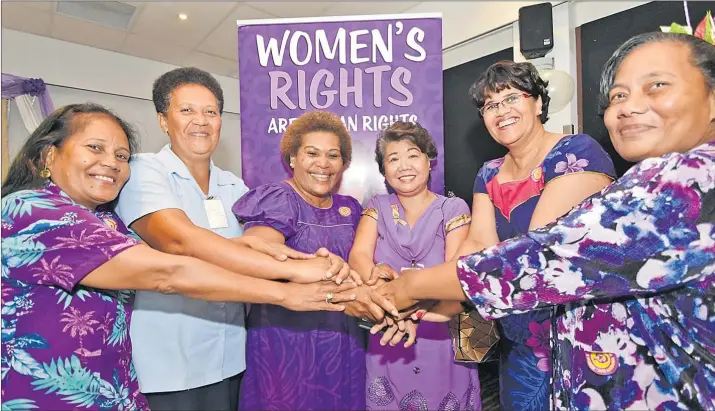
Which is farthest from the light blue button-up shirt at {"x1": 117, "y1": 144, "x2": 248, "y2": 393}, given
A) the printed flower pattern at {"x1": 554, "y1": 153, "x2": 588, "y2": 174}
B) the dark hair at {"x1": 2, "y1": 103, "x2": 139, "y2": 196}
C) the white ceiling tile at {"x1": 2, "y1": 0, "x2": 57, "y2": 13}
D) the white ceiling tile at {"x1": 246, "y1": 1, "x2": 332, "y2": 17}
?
the white ceiling tile at {"x1": 2, "y1": 0, "x2": 57, "y2": 13}

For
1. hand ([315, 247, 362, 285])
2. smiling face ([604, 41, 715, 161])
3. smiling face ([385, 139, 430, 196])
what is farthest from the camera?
smiling face ([385, 139, 430, 196])

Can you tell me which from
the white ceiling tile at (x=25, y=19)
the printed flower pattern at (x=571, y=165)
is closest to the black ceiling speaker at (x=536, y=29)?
the printed flower pattern at (x=571, y=165)

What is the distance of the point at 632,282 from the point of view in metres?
0.89

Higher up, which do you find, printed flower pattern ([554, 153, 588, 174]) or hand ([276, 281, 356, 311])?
printed flower pattern ([554, 153, 588, 174])

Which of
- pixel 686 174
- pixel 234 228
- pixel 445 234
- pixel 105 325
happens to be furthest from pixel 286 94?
pixel 686 174

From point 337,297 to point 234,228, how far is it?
1.93ft

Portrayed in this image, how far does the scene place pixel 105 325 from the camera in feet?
4.33

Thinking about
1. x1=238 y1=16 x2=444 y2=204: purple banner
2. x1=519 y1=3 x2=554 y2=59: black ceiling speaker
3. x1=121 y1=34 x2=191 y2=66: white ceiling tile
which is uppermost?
x1=121 y1=34 x2=191 y2=66: white ceiling tile

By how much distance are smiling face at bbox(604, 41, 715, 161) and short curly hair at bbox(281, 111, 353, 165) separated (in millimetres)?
1424

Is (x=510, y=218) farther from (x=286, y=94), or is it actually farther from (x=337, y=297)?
(x=286, y=94)

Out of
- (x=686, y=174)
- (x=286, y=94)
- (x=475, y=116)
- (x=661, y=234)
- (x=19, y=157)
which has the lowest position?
(x=661, y=234)

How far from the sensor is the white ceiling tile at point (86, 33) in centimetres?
518

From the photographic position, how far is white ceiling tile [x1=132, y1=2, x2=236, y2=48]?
194 inches

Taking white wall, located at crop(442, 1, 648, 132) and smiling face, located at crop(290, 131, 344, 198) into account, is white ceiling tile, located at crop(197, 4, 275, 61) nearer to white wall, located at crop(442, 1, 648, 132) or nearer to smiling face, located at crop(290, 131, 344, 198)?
white wall, located at crop(442, 1, 648, 132)
